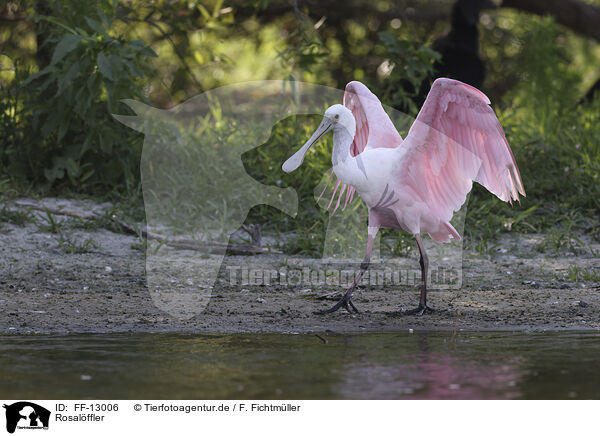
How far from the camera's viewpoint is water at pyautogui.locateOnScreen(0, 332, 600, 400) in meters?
3.41

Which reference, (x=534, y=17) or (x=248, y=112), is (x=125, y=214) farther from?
(x=534, y=17)

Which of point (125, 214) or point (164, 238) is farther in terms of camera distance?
point (125, 214)

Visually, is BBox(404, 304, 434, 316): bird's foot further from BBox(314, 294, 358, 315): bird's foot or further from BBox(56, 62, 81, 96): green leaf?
BBox(56, 62, 81, 96): green leaf

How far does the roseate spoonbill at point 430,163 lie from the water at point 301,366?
0.82 meters

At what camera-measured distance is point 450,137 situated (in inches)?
192

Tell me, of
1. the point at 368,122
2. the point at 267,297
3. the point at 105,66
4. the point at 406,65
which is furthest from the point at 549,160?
the point at 105,66

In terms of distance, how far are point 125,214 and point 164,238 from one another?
2.03 feet

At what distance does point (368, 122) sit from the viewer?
17.7 ft

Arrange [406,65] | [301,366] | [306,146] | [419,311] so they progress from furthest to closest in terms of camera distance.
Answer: [406,65] → [306,146] → [419,311] → [301,366]

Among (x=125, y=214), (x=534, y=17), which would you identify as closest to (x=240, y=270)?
(x=125, y=214)

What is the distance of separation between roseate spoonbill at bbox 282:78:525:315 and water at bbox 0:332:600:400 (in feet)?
2.69

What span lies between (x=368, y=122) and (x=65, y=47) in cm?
262

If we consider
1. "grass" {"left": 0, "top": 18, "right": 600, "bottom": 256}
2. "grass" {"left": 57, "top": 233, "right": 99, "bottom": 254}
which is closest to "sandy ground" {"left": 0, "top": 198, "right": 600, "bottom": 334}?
"grass" {"left": 57, "top": 233, "right": 99, "bottom": 254}
